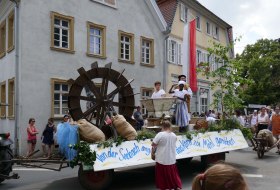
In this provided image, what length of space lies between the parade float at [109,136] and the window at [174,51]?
1365cm

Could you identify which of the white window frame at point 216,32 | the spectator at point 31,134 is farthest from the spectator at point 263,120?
the white window frame at point 216,32

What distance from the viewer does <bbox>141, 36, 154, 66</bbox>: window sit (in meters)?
22.9

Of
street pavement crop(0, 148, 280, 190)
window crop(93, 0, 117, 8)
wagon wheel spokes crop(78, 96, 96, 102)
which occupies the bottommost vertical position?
street pavement crop(0, 148, 280, 190)

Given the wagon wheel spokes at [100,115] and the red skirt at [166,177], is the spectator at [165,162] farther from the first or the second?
the wagon wheel spokes at [100,115]

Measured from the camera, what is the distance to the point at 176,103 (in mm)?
11781

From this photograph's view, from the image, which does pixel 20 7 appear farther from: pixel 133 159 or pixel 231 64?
pixel 133 159

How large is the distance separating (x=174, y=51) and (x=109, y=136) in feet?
55.9

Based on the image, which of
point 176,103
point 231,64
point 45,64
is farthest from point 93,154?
point 45,64

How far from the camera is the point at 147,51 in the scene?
23.2m

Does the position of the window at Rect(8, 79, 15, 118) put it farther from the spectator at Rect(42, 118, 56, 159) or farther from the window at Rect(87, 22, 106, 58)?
the window at Rect(87, 22, 106, 58)

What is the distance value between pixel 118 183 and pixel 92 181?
1.27 meters

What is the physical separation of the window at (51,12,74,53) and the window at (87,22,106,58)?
1.24 m

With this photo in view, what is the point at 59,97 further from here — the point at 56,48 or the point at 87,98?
the point at 87,98

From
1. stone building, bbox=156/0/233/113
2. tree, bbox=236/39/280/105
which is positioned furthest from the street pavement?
tree, bbox=236/39/280/105
